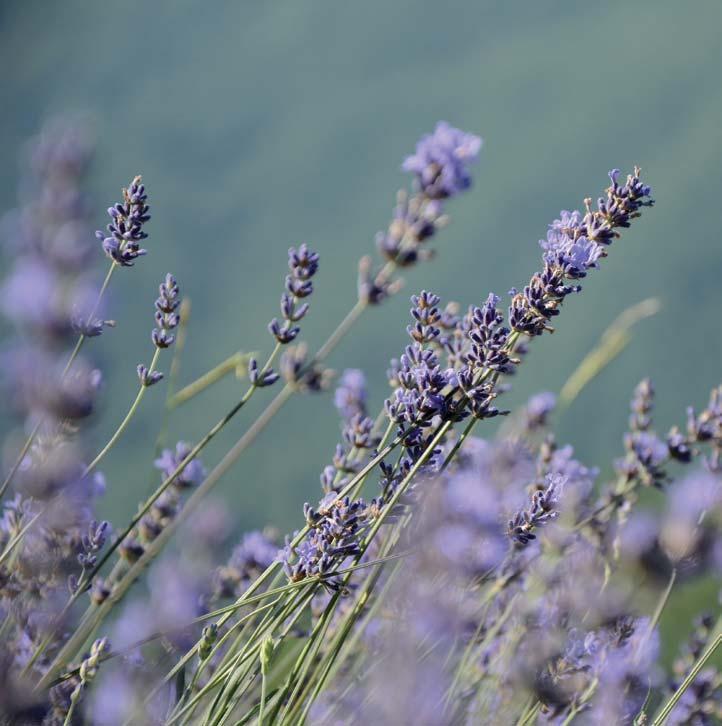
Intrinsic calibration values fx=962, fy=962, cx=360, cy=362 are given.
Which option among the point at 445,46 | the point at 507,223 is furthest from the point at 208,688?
the point at 445,46

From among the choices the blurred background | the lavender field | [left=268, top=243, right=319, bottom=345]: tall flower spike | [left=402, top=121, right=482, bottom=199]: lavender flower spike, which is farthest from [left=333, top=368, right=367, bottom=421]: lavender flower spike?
the blurred background

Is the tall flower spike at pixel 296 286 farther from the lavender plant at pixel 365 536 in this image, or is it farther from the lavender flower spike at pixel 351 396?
the lavender flower spike at pixel 351 396

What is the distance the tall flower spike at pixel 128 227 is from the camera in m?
0.58

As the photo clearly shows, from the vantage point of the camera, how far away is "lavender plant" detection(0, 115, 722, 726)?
505mm

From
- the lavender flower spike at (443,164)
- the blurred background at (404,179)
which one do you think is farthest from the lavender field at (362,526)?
the blurred background at (404,179)

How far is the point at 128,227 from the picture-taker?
575mm

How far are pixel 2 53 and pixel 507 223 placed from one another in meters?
1.68

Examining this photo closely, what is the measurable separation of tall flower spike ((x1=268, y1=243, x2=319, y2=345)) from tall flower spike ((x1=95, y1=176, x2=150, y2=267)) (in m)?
0.09

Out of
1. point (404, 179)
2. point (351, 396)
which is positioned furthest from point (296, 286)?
point (404, 179)

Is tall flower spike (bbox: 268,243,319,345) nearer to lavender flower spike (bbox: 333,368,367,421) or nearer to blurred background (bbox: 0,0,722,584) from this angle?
lavender flower spike (bbox: 333,368,367,421)

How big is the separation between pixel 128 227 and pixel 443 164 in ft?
0.63

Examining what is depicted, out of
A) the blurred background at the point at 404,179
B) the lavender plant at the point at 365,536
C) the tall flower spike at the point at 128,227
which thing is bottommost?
the lavender plant at the point at 365,536

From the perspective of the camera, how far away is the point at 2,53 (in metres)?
2.93

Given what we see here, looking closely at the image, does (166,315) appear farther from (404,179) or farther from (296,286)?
(404,179)
